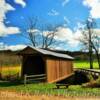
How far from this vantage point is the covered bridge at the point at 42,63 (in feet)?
117

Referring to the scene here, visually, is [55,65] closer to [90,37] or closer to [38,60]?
[38,60]

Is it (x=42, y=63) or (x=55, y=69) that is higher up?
(x=42, y=63)

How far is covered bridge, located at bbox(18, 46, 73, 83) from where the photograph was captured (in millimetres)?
35812

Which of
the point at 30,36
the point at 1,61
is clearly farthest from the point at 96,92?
the point at 30,36

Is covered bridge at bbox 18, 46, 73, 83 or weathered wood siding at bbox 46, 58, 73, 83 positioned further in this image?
weathered wood siding at bbox 46, 58, 73, 83

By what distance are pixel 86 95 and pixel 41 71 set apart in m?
18.9

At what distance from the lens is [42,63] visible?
134 ft

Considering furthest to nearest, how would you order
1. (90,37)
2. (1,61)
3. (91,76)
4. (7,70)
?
(90,37), (1,61), (7,70), (91,76)

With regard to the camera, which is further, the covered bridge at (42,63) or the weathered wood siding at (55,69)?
the weathered wood siding at (55,69)

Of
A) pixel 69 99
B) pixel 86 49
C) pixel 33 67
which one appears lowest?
pixel 69 99

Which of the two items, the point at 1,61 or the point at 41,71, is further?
the point at 1,61

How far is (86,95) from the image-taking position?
22562 mm

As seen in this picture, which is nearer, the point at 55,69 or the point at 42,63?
the point at 55,69

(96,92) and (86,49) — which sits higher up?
(86,49)
